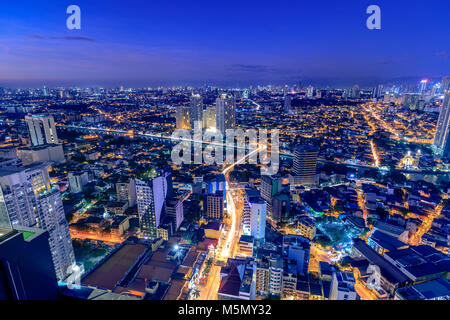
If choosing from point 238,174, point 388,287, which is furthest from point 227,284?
point 238,174

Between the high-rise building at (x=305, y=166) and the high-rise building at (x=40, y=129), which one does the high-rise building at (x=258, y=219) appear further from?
the high-rise building at (x=40, y=129)

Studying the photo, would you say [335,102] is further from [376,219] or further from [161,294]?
[161,294]

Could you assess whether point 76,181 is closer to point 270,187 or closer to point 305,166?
point 270,187

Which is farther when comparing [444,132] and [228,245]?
[444,132]

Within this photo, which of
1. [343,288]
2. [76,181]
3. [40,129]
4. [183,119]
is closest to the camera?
[343,288]

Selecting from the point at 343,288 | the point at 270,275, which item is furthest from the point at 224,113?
the point at 343,288

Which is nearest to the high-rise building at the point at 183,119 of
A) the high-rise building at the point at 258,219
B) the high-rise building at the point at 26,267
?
the high-rise building at the point at 258,219

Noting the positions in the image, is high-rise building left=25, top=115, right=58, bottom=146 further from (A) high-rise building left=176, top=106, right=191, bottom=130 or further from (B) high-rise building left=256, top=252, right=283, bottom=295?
(B) high-rise building left=256, top=252, right=283, bottom=295
